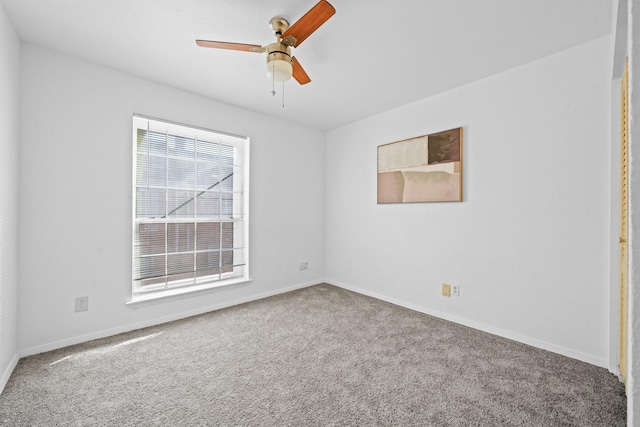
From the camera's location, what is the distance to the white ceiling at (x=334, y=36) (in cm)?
183

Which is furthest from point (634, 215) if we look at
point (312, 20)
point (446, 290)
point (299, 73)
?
point (446, 290)

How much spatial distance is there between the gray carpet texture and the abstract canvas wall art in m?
1.41

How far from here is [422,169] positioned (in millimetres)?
3209

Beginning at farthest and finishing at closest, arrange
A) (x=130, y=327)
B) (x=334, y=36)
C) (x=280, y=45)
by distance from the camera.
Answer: (x=130, y=327)
(x=334, y=36)
(x=280, y=45)

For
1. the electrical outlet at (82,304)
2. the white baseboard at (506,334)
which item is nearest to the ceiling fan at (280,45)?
the electrical outlet at (82,304)

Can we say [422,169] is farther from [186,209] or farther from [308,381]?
[186,209]

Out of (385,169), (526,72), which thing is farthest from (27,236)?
(526,72)

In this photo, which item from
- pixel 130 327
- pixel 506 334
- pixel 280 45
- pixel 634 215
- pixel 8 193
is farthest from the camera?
pixel 130 327

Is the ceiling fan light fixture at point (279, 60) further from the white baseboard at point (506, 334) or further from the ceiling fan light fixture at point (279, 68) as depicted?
the white baseboard at point (506, 334)

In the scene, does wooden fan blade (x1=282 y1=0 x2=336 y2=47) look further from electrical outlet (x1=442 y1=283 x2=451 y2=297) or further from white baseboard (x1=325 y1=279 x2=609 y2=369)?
white baseboard (x1=325 y1=279 x2=609 y2=369)

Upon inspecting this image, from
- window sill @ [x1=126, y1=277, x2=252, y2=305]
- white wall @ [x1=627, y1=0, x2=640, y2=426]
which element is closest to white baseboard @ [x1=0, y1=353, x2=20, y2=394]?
window sill @ [x1=126, y1=277, x2=252, y2=305]

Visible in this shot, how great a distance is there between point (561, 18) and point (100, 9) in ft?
10.2

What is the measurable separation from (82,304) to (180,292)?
802 mm

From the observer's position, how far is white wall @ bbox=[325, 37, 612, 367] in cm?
214
